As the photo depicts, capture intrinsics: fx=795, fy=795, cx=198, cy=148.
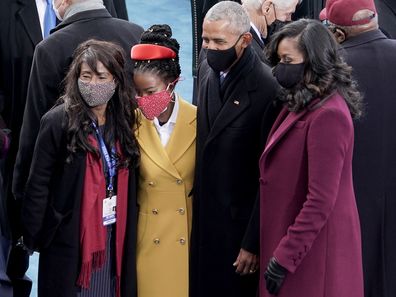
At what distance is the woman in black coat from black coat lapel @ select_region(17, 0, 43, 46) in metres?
1.20

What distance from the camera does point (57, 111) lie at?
3.20m

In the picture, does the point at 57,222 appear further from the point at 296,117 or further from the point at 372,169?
the point at 372,169

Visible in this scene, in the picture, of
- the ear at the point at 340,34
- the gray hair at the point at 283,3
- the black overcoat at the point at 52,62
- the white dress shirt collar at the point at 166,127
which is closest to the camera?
the white dress shirt collar at the point at 166,127

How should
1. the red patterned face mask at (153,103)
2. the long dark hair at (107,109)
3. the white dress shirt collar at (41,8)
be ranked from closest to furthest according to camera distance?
the long dark hair at (107,109)
the red patterned face mask at (153,103)
the white dress shirt collar at (41,8)

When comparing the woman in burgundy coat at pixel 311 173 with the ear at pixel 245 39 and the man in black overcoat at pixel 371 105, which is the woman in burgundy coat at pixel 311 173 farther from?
the man in black overcoat at pixel 371 105

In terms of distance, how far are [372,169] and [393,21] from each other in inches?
56.9

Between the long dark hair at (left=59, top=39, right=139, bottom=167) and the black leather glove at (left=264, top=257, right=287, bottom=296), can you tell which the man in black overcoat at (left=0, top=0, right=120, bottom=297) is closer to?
the long dark hair at (left=59, top=39, right=139, bottom=167)

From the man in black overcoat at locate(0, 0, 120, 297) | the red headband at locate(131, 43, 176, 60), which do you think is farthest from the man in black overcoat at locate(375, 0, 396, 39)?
the man in black overcoat at locate(0, 0, 120, 297)

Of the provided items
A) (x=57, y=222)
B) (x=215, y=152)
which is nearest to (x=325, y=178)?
(x=215, y=152)

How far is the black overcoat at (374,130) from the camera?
3.46 meters

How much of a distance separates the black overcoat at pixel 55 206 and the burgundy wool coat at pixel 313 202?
64 centimetres

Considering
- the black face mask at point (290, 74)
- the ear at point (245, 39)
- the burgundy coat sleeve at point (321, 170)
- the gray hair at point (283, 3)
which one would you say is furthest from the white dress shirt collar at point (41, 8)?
the burgundy coat sleeve at point (321, 170)

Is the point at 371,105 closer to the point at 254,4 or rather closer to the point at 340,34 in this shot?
the point at 340,34

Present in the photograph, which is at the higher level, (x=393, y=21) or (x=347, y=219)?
(x=393, y=21)
